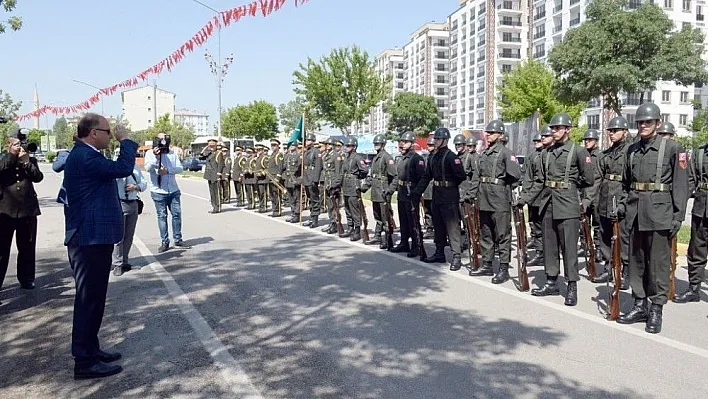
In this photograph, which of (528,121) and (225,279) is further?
(528,121)

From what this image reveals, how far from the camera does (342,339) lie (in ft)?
17.3

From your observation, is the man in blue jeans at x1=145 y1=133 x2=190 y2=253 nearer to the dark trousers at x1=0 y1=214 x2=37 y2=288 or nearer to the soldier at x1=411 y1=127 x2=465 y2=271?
the dark trousers at x1=0 y1=214 x2=37 y2=288

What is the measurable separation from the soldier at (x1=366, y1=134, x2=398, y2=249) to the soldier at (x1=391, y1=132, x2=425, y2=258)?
0.87ft

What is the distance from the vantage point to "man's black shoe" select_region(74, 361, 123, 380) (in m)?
4.45

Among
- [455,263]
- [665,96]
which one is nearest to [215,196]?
[455,263]

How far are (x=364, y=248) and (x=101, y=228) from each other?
20.1 feet

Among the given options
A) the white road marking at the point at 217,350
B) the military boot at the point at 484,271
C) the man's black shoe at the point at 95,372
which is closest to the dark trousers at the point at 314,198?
the white road marking at the point at 217,350

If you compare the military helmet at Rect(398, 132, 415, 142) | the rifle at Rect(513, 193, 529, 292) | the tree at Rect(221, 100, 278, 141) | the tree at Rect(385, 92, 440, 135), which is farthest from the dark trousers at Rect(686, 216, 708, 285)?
the tree at Rect(385, 92, 440, 135)

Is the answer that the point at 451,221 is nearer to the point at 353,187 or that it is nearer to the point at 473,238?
the point at 473,238

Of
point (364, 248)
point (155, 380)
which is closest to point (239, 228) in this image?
point (364, 248)

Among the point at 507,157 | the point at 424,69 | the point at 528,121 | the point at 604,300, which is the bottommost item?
the point at 604,300

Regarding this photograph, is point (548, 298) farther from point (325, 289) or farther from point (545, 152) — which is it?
point (325, 289)

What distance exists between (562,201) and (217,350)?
405 centimetres

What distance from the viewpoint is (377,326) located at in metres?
5.66
